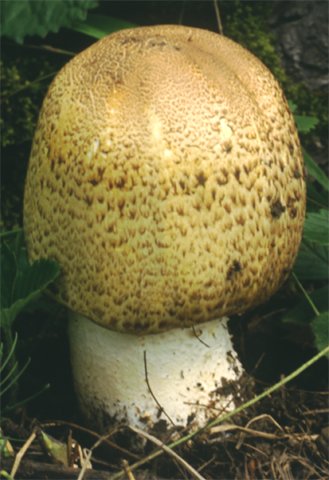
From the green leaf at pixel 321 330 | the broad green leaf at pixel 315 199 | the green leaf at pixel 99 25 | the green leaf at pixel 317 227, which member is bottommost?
the green leaf at pixel 321 330

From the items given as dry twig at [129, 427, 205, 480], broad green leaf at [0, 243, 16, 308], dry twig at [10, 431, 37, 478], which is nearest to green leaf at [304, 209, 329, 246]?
dry twig at [129, 427, 205, 480]

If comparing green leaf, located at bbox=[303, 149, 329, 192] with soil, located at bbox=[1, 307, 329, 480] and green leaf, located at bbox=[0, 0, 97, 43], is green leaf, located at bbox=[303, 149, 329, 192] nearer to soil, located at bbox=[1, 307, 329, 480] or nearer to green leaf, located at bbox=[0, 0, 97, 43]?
soil, located at bbox=[1, 307, 329, 480]

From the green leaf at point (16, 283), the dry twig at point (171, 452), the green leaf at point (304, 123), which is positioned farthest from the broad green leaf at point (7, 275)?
the green leaf at point (304, 123)

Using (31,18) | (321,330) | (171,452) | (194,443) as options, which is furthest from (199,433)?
(31,18)

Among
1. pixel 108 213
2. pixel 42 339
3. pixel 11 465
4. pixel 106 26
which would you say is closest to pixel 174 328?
pixel 108 213

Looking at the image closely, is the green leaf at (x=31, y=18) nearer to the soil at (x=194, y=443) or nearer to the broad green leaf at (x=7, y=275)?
the broad green leaf at (x=7, y=275)

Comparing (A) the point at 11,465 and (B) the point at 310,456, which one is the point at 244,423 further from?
(A) the point at 11,465
